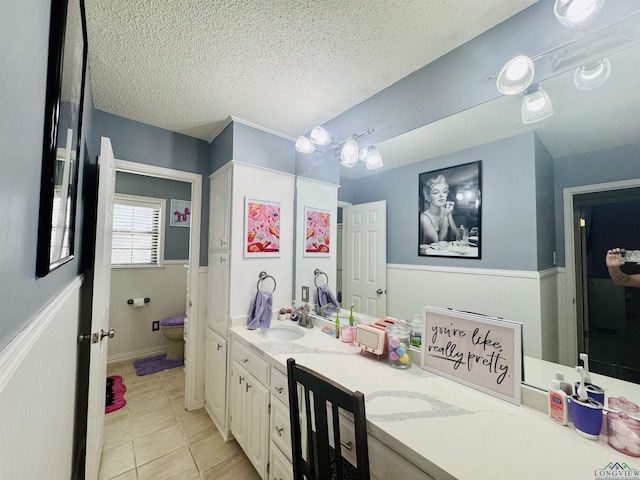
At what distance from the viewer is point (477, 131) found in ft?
4.10

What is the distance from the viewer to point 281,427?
1.33m

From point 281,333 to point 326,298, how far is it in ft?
1.44

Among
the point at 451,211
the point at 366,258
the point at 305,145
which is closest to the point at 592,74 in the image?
the point at 451,211

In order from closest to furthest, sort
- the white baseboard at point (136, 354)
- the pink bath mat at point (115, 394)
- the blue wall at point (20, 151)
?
the blue wall at point (20, 151) < the pink bath mat at point (115, 394) < the white baseboard at point (136, 354)

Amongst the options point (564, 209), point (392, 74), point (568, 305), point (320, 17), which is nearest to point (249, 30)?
point (320, 17)

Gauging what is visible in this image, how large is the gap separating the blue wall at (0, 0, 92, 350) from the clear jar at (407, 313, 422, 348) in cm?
147

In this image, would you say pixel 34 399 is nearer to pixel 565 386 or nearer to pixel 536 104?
pixel 565 386

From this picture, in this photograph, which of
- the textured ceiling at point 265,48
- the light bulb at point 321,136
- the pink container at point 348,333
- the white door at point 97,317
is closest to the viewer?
the textured ceiling at point 265,48

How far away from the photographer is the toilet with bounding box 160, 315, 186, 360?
10.1 ft

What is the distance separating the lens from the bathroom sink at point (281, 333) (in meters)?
1.91

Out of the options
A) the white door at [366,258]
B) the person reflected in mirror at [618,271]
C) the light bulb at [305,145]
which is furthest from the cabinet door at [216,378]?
the person reflected in mirror at [618,271]

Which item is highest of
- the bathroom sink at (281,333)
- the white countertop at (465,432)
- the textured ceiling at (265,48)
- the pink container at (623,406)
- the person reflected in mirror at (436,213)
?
the textured ceiling at (265,48)

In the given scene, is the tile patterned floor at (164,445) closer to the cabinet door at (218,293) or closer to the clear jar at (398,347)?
the cabinet door at (218,293)

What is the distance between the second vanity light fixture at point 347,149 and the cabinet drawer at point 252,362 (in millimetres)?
1401
